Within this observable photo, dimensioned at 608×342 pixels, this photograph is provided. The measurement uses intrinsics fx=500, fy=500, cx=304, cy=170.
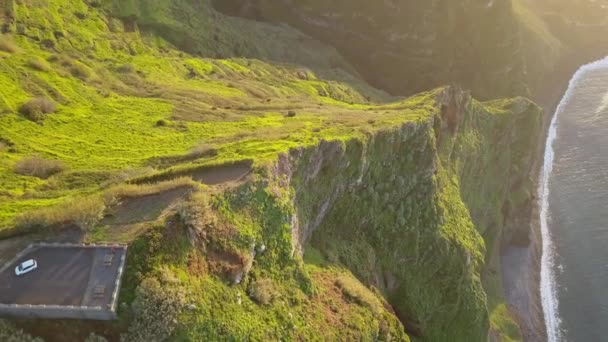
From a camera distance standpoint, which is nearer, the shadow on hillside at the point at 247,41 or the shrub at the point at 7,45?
the shrub at the point at 7,45

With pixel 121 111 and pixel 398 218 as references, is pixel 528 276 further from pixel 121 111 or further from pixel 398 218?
pixel 121 111

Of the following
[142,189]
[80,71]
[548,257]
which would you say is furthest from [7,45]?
[548,257]

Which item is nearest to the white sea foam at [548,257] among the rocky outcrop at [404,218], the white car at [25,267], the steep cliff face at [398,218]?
the steep cliff face at [398,218]

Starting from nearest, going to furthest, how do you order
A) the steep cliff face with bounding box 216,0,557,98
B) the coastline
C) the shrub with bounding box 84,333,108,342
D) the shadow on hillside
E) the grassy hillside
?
1. the shrub with bounding box 84,333,108,342
2. the grassy hillside
3. the coastline
4. the shadow on hillside
5. the steep cliff face with bounding box 216,0,557,98

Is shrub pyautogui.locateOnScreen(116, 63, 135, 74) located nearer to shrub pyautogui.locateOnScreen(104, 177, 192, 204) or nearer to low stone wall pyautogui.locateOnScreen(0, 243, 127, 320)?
shrub pyautogui.locateOnScreen(104, 177, 192, 204)

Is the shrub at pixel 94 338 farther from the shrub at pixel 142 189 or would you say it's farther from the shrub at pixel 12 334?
the shrub at pixel 142 189

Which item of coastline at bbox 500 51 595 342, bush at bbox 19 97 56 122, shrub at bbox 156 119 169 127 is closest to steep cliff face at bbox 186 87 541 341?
coastline at bbox 500 51 595 342
